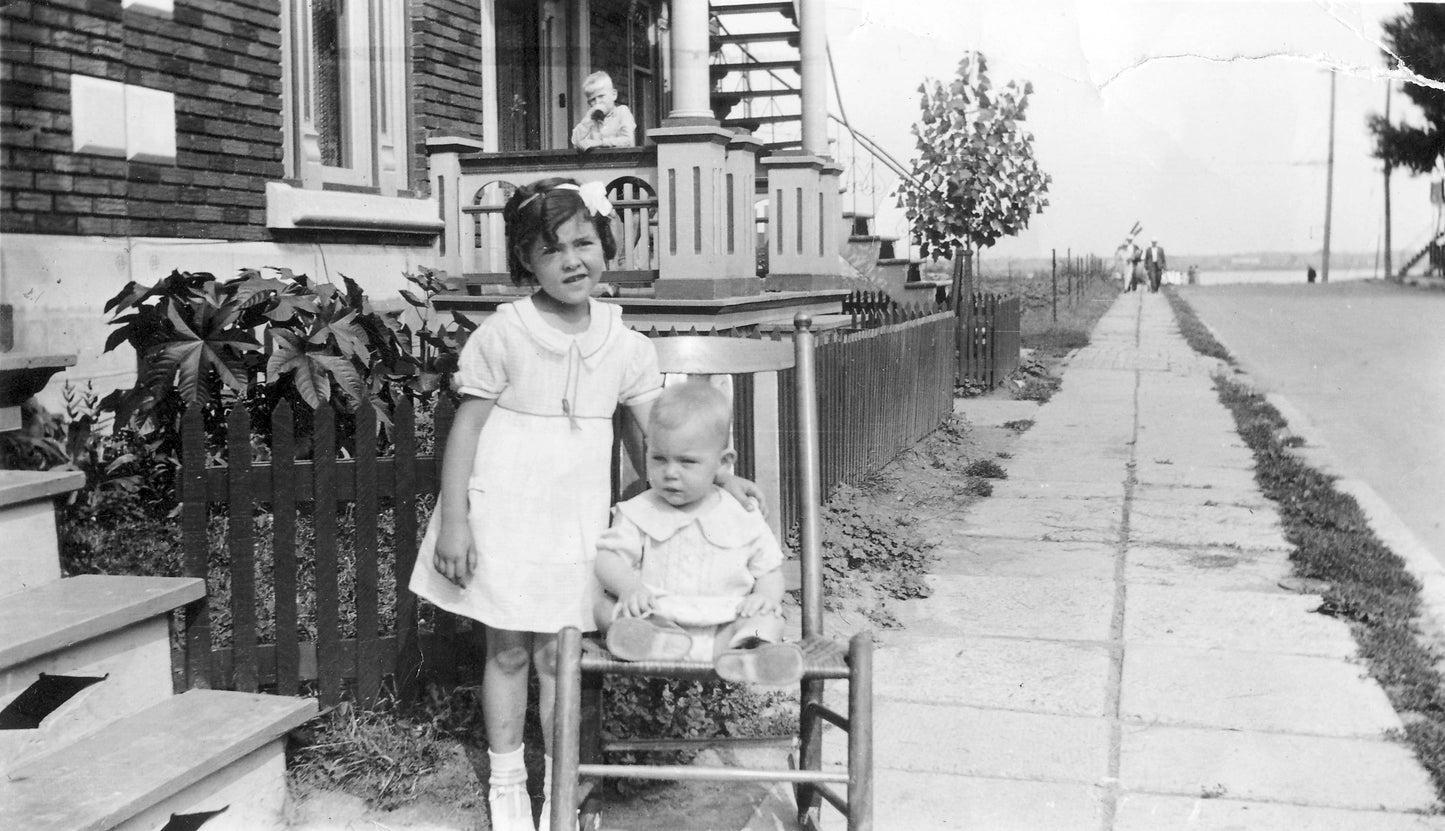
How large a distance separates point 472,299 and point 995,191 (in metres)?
6.43

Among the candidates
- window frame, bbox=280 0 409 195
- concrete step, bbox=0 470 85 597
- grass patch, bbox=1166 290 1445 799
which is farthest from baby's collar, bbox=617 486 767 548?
window frame, bbox=280 0 409 195

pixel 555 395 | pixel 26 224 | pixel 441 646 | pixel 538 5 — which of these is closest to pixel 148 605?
pixel 441 646

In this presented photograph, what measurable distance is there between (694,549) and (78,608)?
1317mm

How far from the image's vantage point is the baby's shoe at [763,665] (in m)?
2.25

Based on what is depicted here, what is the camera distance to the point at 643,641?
2.33 meters

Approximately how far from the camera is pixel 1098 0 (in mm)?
3648

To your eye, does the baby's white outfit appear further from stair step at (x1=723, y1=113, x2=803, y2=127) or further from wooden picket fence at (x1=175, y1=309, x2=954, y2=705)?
stair step at (x1=723, y1=113, x2=803, y2=127)

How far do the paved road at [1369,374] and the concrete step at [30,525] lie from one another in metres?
5.02

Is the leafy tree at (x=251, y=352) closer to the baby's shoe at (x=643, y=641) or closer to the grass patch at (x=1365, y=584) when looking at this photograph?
the baby's shoe at (x=643, y=641)

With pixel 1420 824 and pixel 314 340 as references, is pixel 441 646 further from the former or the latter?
pixel 1420 824

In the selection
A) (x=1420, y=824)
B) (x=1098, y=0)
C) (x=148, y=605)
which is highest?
(x=1098, y=0)

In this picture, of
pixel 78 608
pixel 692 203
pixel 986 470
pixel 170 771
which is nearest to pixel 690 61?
pixel 692 203

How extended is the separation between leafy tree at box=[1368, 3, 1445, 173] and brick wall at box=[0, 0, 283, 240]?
524 cm

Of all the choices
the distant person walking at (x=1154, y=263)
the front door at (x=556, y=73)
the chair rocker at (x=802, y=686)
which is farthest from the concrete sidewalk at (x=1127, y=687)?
the distant person walking at (x=1154, y=263)
